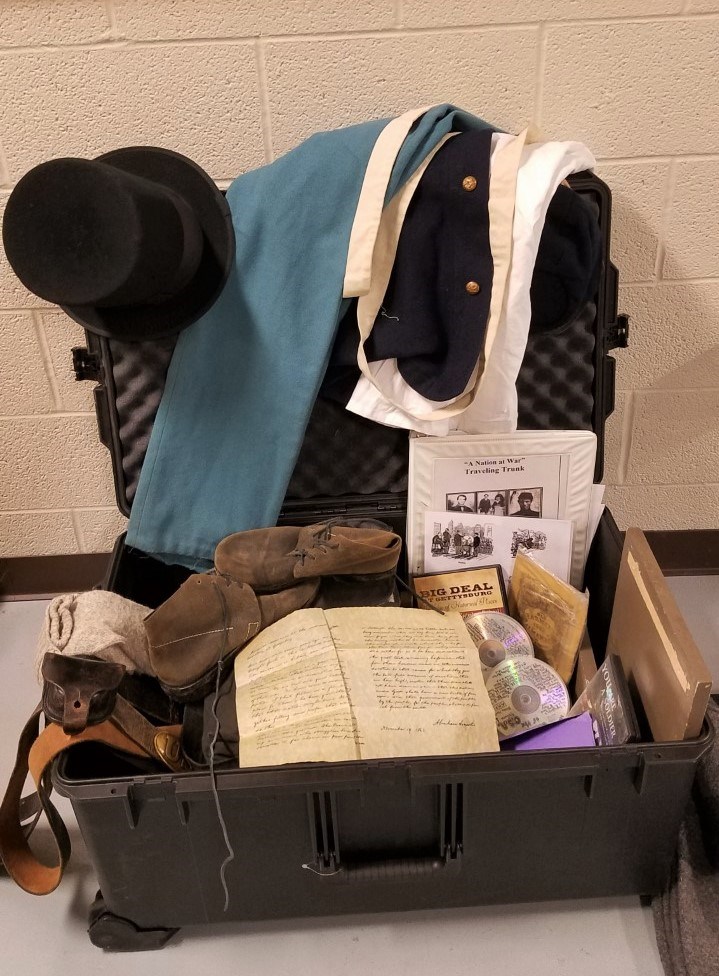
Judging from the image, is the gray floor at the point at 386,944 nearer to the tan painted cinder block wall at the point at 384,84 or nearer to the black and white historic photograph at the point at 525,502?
the black and white historic photograph at the point at 525,502

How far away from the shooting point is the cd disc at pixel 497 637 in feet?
3.06

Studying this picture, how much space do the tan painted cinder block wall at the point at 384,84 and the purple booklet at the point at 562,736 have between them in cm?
62

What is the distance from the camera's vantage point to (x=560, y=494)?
40.4 inches

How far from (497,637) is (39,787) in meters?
0.54

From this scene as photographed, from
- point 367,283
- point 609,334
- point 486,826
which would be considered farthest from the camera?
point 609,334

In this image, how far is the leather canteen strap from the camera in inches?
28.7

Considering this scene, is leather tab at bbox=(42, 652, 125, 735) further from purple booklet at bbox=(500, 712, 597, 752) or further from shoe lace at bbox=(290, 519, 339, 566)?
purple booklet at bbox=(500, 712, 597, 752)

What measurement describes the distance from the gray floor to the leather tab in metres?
0.30

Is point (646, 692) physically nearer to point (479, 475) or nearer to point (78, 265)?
point (479, 475)

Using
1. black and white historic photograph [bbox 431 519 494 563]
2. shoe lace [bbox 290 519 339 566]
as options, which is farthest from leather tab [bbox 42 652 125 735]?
black and white historic photograph [bbox 431 519 494 563]

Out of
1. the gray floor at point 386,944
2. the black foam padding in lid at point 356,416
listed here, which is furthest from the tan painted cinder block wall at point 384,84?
the gray floor at point 386,944

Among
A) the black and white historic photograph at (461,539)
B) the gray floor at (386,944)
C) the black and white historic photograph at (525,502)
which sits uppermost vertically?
the black and white historic photograph at (525,502)

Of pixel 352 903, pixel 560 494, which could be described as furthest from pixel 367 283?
pixel 352 903

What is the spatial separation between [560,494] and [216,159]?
64 centimetres
